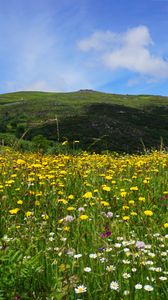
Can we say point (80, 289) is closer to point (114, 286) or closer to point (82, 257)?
point (114, 286)

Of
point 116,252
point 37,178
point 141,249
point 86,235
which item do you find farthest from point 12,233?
point 37,178

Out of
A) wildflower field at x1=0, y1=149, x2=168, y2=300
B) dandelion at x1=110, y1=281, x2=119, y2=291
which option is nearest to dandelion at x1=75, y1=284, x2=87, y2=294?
wildflower field at x1=0, y1=149, x2=168, y2=300

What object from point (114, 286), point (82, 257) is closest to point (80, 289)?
point (114, 286)

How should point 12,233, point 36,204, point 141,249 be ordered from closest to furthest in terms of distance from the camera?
point 141,249, point 12,233, point 36,204

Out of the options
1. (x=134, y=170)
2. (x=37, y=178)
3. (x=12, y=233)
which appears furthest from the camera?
(x=134, y=170)

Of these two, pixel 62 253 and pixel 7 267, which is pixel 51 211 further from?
pixel 7 267

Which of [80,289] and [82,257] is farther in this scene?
[82,257]

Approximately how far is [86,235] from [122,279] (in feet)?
3.92

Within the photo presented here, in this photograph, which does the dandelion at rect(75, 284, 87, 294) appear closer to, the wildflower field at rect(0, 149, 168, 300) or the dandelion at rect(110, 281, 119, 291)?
the wildflower field at rect(0, 149, 168, 300)

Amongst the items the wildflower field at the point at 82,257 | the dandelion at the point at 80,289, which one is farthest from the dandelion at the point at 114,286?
the dandelion at the point at 80,289

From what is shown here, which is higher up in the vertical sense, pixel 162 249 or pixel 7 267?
pixel 7 267

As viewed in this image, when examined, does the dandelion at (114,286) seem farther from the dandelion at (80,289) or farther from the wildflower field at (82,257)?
the dandelion at (80,289)

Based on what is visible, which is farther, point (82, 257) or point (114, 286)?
point (82, 257)

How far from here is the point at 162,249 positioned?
3893 millimetres
